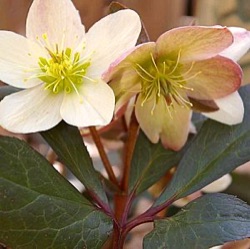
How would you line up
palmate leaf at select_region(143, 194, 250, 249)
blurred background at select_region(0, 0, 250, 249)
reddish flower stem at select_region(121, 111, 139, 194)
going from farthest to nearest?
1. blurred background at select_region(0, 0, 250, 249)
2. reddish flower stem at select_region(121, 111, 139, 194)
3. palmate leaf at select_region(143, 194, 250, 249)

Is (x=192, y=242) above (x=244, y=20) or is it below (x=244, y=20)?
above

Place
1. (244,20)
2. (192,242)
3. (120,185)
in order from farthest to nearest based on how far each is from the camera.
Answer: (244,20)
(120,185)
(192,242)

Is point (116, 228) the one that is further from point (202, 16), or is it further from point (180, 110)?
point (202, 16)

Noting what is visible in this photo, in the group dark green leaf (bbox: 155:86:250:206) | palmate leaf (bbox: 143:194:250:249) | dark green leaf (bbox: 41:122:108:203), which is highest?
dark green leaf (bbox: 41:122:108:203)

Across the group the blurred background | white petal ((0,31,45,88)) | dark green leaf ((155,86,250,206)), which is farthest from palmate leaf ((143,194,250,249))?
the blurred background

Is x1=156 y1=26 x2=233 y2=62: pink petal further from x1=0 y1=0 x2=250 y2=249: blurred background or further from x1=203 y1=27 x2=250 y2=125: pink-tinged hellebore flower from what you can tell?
x1=0 y1=0 x2=250 y2=249: blurred background

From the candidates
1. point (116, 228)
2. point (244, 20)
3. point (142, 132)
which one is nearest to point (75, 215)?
point (116, 228)

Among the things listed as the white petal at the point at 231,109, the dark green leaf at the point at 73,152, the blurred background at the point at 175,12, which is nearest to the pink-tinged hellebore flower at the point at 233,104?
the white petal at the point at 231,109

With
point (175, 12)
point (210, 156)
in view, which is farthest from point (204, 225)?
point (175, 12)
